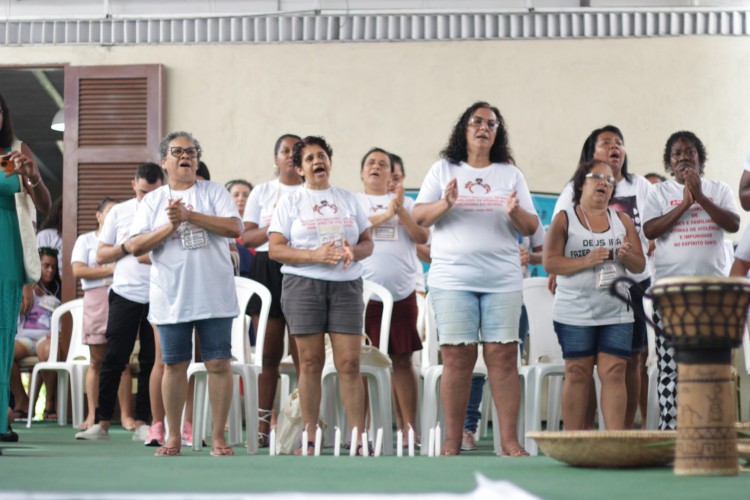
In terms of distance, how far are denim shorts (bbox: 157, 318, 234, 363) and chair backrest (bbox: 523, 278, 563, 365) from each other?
157cm

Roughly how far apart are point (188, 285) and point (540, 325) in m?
1.83

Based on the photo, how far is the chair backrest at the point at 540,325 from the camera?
5.55m

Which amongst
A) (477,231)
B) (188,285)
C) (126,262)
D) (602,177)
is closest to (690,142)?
(602,177)

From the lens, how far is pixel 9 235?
4.64m

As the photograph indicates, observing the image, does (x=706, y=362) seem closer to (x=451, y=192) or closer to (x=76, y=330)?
(x=451, y=192)

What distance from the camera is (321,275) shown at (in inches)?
189

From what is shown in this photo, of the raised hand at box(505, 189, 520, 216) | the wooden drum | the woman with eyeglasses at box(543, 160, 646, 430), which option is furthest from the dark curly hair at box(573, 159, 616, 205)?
the wooden drum

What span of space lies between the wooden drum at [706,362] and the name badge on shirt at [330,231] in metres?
2.31

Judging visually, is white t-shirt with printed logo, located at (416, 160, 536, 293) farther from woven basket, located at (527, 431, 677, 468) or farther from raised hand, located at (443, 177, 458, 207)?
woven basket, located at (527, 431, 677, 468)

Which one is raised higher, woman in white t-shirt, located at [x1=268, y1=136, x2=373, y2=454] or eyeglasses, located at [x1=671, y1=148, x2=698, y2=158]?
eyeglasses, located at [x1=671, y1=148, x2=698, y2=158]

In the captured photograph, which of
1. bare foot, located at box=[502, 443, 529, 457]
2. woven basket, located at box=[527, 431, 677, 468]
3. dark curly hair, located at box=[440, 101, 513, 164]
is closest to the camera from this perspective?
woven basket, located at box=[527, 431, 677, 468]

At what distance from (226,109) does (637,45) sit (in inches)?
114

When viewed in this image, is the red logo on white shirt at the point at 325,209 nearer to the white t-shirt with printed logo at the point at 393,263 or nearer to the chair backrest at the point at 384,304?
the chair backrest at the point at 384,304

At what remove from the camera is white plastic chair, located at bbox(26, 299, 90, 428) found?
24.1ft
